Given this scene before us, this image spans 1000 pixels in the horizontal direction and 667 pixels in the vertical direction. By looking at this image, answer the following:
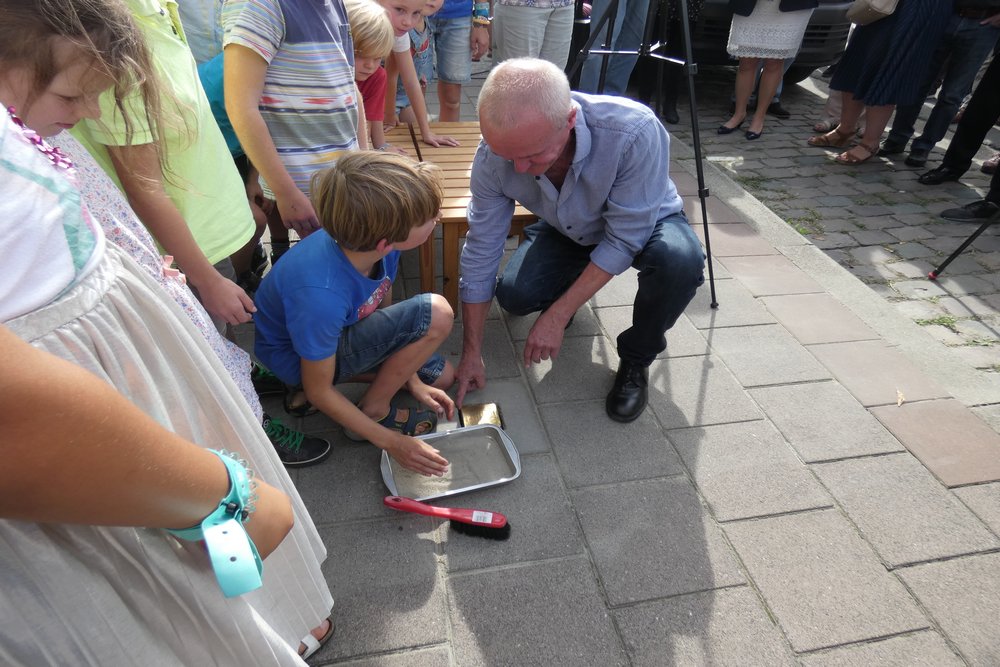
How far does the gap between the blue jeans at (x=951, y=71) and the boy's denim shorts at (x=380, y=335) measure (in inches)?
180

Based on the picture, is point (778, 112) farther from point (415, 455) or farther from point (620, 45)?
point (415, 455)

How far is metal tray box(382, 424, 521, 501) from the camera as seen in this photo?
6.14 ft

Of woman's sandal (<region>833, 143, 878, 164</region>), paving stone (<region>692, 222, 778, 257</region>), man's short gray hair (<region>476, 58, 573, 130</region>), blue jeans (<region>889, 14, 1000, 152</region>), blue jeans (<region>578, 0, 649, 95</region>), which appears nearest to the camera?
man's short gray hair (<region>476, 58, 573, 130</region>)

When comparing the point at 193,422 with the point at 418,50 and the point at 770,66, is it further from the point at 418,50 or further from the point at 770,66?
the point at 770,66

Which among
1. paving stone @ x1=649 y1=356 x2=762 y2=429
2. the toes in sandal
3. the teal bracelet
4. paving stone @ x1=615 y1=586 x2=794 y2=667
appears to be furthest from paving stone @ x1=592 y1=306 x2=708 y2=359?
the teal bracelet

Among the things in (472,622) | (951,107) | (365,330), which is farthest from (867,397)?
(951,107)

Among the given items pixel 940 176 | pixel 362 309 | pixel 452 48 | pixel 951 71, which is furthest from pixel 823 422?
pixel 951 71

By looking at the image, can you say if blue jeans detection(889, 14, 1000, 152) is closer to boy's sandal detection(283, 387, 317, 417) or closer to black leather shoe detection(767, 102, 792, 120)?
black leather shoe detection(767, 102, 792, 120)

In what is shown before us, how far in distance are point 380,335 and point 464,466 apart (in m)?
0.53

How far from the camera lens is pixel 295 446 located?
1.99m

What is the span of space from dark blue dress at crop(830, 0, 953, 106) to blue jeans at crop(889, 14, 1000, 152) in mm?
106

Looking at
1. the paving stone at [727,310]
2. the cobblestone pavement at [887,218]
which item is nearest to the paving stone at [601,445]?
the paving stone at [727,310]

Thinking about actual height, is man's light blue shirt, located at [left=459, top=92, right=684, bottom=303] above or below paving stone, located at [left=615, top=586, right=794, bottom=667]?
above

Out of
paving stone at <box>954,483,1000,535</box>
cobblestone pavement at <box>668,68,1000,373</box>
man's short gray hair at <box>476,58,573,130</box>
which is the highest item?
man's short gray hair at <box>476,58,573,130</box>
